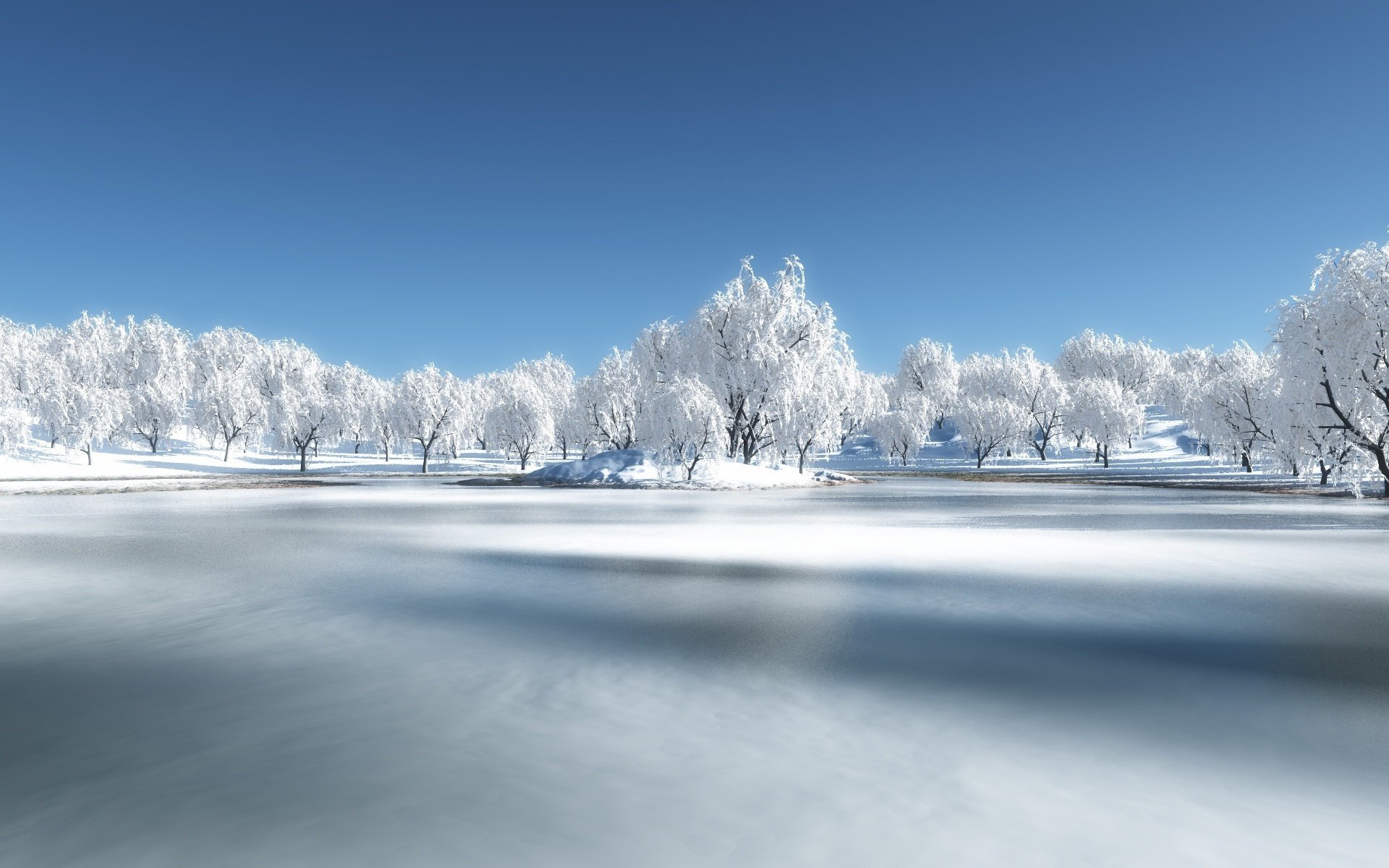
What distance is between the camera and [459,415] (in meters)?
76.4

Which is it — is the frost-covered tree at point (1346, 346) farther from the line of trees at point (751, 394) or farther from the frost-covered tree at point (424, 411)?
the frost-covered tree at point (424, 411)

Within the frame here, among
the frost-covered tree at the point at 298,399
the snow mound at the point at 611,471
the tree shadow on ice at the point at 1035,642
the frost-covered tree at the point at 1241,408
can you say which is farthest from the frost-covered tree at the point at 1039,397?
the tree shadow on ice at the point at 1035,642

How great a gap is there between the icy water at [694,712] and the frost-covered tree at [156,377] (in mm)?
88015

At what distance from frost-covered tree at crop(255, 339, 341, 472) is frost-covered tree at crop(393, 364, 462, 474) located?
7139mm

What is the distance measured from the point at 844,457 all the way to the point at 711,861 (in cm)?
10528

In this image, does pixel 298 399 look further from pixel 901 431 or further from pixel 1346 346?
pixel 1346 346

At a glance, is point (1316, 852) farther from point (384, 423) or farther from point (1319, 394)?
point (384, 423)

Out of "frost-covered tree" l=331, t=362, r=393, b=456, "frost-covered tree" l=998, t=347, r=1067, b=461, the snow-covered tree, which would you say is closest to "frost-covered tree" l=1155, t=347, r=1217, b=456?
"frost-covered tree" l=998, t=347, r=1067, b=461

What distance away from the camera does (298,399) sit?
75.1 meters

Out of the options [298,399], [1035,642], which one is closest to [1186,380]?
[298,399]

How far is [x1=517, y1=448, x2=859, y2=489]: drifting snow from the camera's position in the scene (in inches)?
1581

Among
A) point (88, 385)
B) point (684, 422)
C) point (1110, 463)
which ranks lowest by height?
point (1110, 463)

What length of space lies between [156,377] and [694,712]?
12314 cm

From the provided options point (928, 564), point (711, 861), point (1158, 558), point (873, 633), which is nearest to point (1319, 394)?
point (1158, 558)
